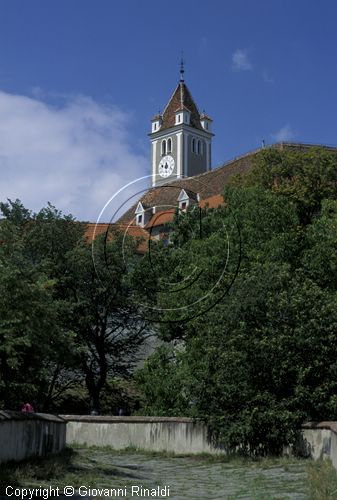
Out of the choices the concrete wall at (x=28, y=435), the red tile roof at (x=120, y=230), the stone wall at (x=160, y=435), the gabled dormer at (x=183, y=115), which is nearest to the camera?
the concrete wall at (x=28, y=435)

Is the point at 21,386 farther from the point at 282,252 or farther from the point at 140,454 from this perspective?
the point at 282,252

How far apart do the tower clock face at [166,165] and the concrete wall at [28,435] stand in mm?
91273

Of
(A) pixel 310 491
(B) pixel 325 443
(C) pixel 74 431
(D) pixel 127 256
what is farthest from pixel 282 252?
(A) pixel 310 491

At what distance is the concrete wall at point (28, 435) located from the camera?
14.9 metres

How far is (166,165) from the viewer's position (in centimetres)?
11331

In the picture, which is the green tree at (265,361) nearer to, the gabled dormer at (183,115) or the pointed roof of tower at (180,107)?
the gabled dormer at (183,115)

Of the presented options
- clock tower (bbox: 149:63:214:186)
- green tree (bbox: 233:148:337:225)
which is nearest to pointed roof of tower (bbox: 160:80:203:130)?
clock tower (bbox: 149:63:214:186)

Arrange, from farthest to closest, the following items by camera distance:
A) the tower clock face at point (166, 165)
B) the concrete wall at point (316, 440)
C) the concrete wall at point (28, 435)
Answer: the tower clock face at point (166, 165)
the concrete wall at point (316, 440)
the concrete wall at point (28, 435)

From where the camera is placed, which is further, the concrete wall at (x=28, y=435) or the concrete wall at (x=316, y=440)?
the concrete wall at (x=316, y=440)

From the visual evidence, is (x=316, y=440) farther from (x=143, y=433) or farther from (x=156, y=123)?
(x=156, y=123)

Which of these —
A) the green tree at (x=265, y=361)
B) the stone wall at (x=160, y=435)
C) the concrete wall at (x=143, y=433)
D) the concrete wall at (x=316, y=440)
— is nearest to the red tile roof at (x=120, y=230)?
the concrete wall at (x=143, y=433)

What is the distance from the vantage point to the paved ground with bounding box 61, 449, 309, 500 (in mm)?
13284

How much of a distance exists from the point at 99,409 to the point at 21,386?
1003 inches

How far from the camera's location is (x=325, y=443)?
1969 centimetres
